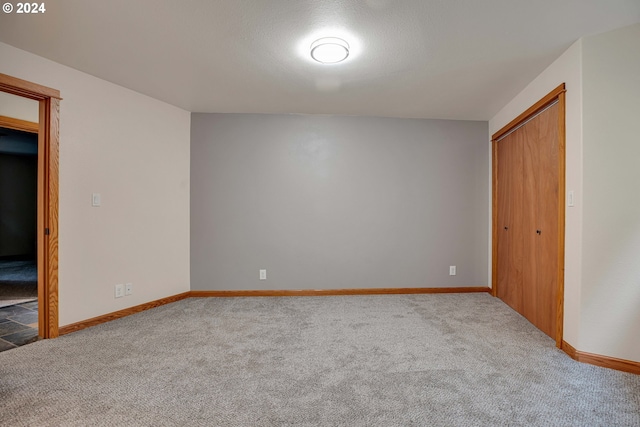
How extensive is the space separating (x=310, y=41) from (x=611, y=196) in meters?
2.35

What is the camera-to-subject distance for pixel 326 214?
12.5 feet

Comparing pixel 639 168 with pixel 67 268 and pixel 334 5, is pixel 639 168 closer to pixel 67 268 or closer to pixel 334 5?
pixel 334 5

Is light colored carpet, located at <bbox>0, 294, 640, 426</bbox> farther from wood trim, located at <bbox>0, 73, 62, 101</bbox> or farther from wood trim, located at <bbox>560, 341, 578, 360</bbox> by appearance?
wood trim, located at <bbox>0, 73, 62, 101</bbox>

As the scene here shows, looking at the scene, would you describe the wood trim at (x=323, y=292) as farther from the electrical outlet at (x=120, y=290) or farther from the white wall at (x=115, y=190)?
the electrical outlet at (x=120, y=290)

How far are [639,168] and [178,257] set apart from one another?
4.23m

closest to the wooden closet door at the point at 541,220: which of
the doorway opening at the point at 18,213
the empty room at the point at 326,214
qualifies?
the empty room at the point at 326,214

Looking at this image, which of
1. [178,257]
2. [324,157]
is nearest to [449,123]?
[324,157]

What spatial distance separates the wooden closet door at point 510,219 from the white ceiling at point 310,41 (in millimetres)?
618

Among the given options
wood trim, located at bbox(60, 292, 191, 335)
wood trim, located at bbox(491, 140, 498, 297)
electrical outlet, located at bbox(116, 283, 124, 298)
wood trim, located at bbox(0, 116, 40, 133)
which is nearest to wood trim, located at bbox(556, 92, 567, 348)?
wood trim, located at bbox(491, 140, 498, 297)

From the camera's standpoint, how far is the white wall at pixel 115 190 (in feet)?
8.42

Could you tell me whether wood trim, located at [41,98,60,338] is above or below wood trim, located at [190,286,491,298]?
above

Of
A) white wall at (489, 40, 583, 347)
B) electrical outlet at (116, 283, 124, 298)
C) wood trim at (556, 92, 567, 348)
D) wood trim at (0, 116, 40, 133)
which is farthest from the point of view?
wood trim at (0, 116, 40, 133)

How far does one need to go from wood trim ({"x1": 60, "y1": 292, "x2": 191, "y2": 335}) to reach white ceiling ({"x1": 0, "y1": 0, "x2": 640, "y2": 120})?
224cm

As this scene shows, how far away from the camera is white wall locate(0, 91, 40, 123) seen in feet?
10.8
